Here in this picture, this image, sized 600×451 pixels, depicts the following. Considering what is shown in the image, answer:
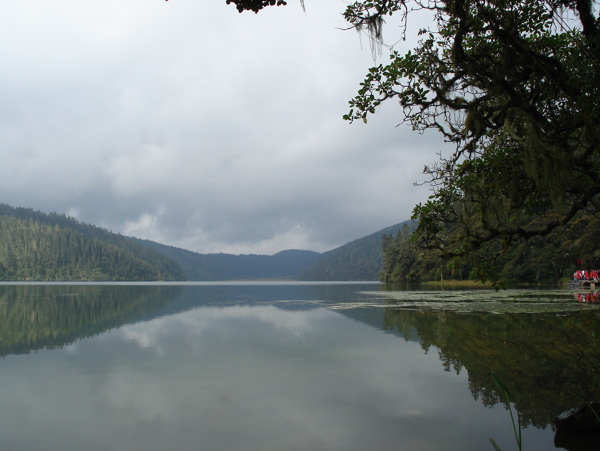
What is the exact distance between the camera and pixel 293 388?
30.5 feet

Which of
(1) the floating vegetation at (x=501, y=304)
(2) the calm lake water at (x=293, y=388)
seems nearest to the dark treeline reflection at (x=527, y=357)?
(2) the calm lake water at (x=293, y=388)

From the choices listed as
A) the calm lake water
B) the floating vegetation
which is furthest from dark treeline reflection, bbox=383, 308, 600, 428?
the floating vegetation

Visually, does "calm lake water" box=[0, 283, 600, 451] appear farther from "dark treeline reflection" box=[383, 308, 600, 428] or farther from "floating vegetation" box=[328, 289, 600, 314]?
"floating vegetation" box=[328, 289, 600, 314]

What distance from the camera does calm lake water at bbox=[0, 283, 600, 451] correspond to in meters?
6.56

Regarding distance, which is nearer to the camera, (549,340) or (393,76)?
(393,76)

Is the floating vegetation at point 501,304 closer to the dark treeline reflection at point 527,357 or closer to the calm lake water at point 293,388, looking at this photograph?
the dark treeline reflection at point 527,357

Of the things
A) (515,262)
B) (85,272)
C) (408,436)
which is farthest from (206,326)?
(85,272)

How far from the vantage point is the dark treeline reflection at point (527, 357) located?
7.48 metres

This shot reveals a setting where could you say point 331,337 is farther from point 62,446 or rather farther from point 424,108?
point 62,446

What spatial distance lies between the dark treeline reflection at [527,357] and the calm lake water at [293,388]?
5cm

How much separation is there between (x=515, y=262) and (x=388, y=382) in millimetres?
57930

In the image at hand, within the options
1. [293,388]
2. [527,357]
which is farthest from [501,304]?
[293,388]

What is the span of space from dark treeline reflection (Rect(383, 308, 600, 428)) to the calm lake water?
0.05 m

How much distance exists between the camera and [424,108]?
374 inches
